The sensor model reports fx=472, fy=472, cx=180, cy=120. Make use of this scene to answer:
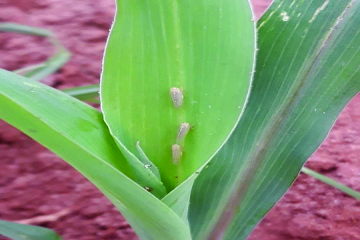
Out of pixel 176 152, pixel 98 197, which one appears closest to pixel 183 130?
pixel 176 152

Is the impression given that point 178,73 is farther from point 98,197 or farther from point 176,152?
point 98,197

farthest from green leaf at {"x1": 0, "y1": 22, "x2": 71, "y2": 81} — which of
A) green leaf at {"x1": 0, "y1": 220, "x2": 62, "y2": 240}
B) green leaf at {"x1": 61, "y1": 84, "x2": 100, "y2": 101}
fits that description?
green leaf at {"x1": 0, "y1": 220, "x2": 62, "y2": 240}

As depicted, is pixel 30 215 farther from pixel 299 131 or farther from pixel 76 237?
pixel 299 131

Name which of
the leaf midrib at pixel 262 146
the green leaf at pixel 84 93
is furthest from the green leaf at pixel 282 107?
the green leaf at pixel 84 93

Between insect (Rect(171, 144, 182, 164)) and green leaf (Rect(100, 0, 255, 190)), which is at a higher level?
green leaf (Rect(100, 0, 255, 190))

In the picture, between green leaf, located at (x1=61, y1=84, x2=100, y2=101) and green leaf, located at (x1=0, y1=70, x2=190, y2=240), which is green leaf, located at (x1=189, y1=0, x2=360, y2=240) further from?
green leaf, located at (x1=61, y1=84, x2=100, y2=101)

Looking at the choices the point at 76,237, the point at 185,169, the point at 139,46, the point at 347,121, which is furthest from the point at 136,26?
the point at 347,121

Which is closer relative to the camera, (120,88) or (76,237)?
(120,88)
